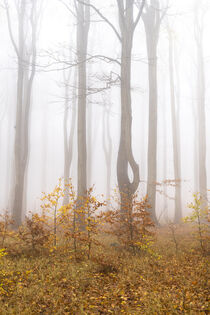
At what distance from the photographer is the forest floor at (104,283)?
10.8 ft

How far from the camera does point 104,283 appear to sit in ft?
13.8

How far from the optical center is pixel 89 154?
692 inches

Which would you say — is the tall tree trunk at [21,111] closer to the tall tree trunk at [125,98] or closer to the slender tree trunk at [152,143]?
the tall tree trunk at [125,98]

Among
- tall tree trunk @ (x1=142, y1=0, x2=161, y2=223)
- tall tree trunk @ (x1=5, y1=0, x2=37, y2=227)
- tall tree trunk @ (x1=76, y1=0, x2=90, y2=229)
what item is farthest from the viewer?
tall tree trunk @ (x1=142, y1=0, x2=161, y2=223)

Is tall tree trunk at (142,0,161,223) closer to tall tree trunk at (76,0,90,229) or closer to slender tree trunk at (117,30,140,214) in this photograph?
slender tree trunk at (117,30,140,214)

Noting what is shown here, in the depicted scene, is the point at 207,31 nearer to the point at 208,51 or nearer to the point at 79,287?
the point at 208,51

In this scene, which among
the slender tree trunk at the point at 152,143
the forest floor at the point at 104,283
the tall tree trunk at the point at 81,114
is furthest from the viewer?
the slender tree trunk at the point at 152,143

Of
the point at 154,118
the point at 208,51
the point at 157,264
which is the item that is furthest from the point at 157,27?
the point at 157,264

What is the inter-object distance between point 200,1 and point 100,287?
623 inches

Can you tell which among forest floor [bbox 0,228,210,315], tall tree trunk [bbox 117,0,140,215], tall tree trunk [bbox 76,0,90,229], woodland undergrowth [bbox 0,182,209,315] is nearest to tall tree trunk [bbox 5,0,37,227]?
tall tree trunk [bbox 76,0,90,229]

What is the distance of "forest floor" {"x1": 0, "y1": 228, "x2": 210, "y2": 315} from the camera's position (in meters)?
3.30

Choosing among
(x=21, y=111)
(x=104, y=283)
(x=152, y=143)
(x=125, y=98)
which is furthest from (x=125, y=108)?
(x=104, y=283)

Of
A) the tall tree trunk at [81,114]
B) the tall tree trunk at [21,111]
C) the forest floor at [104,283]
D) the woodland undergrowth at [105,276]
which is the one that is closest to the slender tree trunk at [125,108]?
the tall tree trunk at [81,114]

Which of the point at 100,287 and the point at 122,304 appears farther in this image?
the point at 100,287
